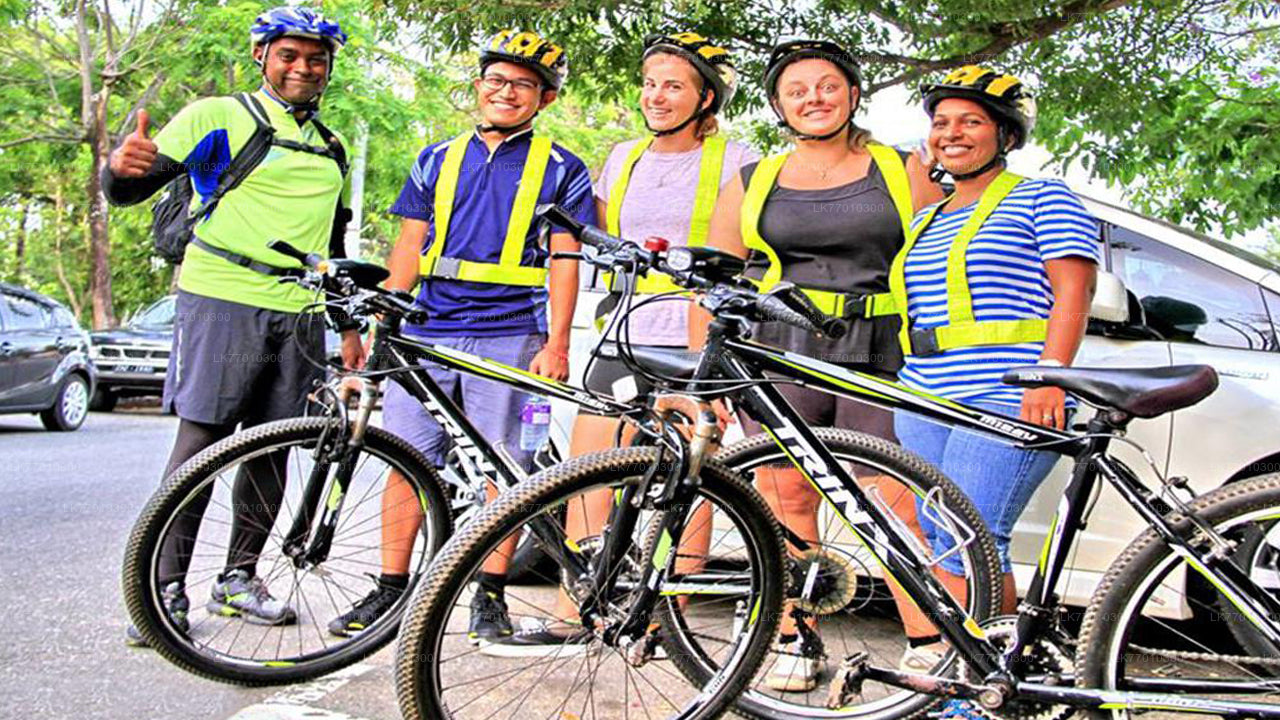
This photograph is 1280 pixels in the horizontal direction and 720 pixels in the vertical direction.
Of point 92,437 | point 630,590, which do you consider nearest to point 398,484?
point 630,590

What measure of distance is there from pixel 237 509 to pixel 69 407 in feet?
32.1

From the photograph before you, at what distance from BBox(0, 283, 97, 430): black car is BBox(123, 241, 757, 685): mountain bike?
8906mm

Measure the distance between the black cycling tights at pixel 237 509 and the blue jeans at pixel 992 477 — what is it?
1.94 metres

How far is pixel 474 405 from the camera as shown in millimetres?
4035

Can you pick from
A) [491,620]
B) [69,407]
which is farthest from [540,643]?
[69,407]

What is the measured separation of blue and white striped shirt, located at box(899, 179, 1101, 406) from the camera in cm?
334

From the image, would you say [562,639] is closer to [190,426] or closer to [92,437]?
[190,426]

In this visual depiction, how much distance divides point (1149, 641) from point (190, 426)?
10.0 ft

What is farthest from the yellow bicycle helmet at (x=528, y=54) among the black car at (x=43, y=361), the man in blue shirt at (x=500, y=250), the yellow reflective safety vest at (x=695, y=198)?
the black car at (x=43, y=361)

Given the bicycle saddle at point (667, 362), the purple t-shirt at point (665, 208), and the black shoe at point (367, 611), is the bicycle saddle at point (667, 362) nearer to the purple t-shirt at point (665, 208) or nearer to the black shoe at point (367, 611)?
the purple t-shirt at point (665, 208)

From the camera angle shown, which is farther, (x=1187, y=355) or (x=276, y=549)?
(x=1187, y=355)

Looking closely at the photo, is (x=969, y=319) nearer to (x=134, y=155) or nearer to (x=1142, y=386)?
(x=1142, y=386)

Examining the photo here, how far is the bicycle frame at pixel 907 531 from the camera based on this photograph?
9.29ft

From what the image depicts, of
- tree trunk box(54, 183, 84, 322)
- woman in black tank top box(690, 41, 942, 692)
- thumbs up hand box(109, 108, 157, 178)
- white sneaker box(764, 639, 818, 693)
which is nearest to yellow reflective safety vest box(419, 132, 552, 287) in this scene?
woman in black tank top box(690, 41, 942, 692)
